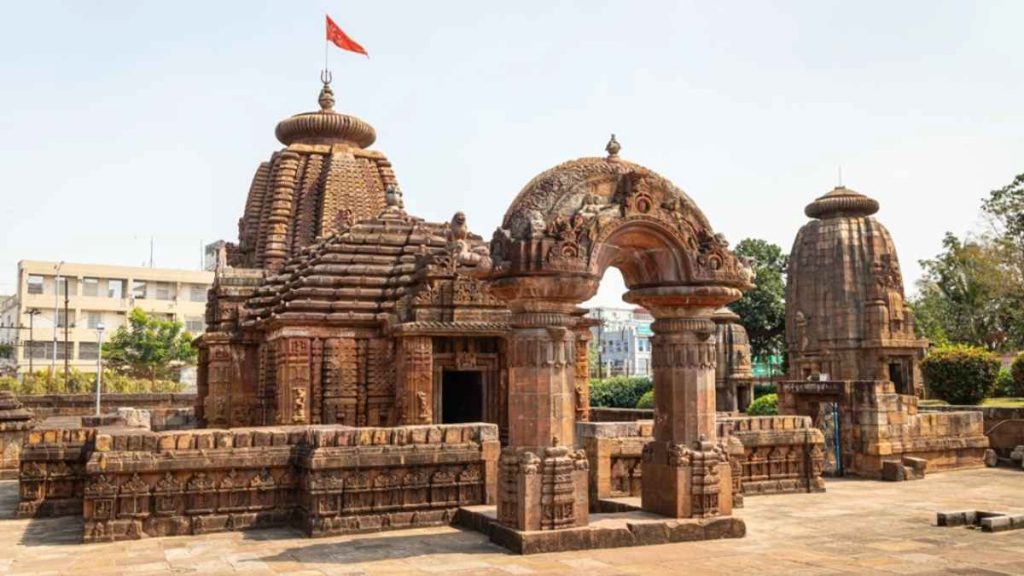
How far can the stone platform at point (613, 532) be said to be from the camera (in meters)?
10.3

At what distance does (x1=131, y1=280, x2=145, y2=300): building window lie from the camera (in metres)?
73.3

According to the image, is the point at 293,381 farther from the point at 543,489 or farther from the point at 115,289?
the point at 115,289

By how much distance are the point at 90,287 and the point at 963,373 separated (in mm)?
64545

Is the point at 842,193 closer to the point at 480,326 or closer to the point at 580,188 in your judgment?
the point at 480,326

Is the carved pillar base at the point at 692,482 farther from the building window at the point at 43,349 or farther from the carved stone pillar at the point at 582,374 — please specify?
the building window at the point at 43,349

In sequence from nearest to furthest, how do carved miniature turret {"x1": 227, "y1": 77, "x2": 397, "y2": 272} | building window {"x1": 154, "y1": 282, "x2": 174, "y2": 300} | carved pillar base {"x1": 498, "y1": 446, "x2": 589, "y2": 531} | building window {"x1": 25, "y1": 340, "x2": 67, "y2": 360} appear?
carved pillar base {"x1": 498, "y1": 446, "x2": 589, "y2": 531} → carved miniature turret {"x1": 227, "y1": 77, "x2": 397, "y2": 272} → building window {"x1": 25, "y1": 340, "x2": 67, "y2": 360} → building window {"x1": 154, "y1": 282, "x2": 174, "y2": 300}

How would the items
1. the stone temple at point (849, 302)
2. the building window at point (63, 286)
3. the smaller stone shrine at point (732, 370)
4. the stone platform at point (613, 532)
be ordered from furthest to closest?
the building window at point (63, 286) → the stone temple at point (849, 302) → the smaller stone shrine at point (732, 370) → the stone platform at point (613, 532)

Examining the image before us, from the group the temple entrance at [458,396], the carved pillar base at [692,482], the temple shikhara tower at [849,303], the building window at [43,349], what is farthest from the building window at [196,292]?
the carved pillar base at [692,482]

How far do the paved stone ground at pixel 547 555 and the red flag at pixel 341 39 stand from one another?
23099 mm

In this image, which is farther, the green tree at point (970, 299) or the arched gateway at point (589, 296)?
the green tree at point (970, 299)

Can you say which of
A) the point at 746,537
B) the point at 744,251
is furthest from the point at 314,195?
the point at 744,251

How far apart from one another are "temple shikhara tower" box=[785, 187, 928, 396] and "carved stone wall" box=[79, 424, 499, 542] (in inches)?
1243

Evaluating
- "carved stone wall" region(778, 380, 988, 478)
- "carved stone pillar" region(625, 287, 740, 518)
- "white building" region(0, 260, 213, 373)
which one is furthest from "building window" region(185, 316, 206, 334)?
"carved stone pillar" region(625, 287, 740, 518)

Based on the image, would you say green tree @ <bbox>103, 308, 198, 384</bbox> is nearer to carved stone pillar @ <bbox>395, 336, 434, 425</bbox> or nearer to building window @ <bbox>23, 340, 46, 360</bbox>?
building window @ <bbox>23, 340, 46, 360</bbox>
